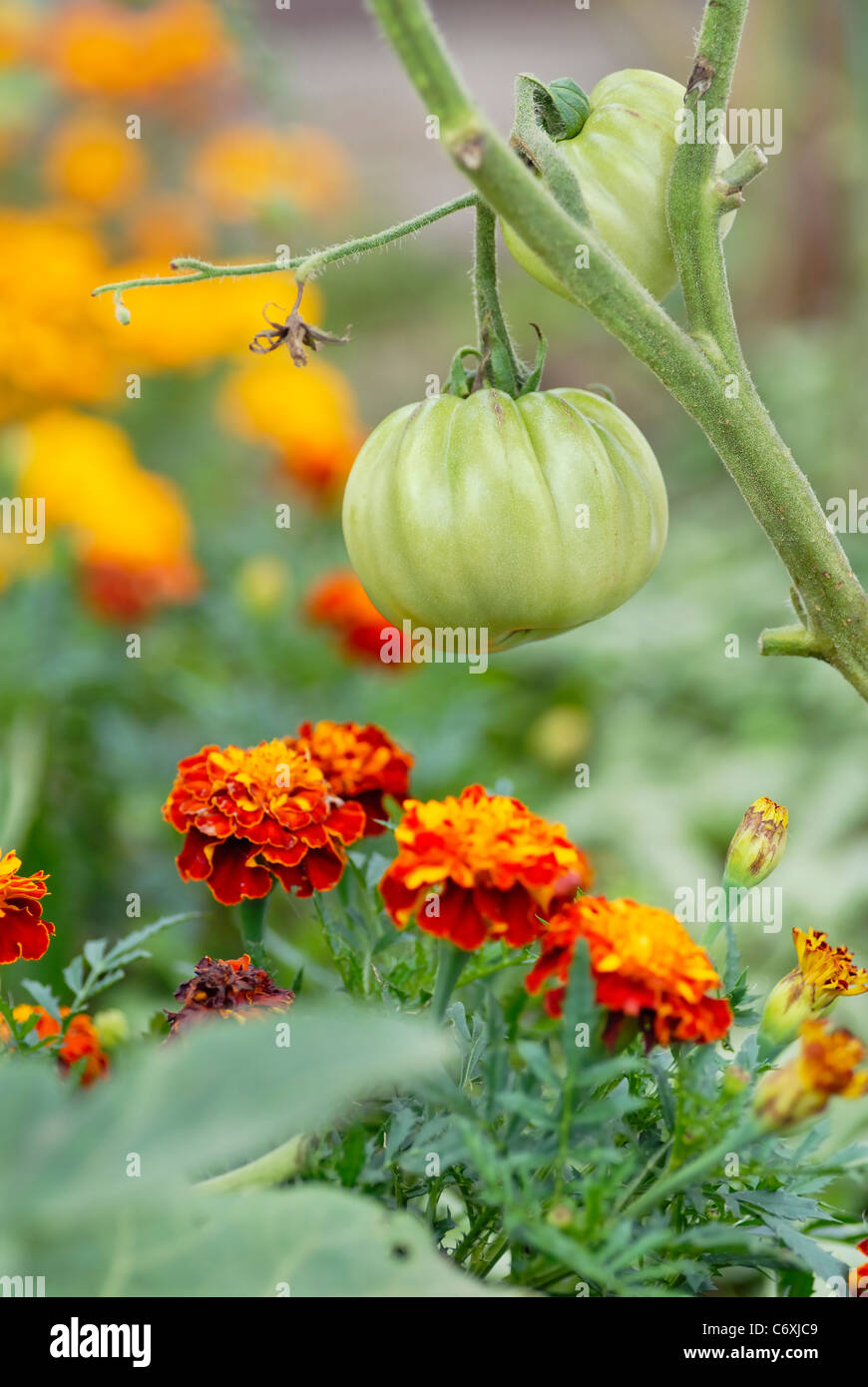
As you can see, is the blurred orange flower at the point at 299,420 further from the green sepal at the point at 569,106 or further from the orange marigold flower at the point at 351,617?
the green sepal at the point at 569,106

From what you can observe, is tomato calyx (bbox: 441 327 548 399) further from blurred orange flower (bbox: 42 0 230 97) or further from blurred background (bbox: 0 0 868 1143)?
blurred orange flower (bbox: 42 0 230 97)

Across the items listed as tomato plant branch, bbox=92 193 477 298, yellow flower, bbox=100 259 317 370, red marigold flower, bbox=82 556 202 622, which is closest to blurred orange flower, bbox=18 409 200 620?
red marigold flower, bbox=82 556 202 622

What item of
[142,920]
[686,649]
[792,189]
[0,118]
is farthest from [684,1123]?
→ [792,189]

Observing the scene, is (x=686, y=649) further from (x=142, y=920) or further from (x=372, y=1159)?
(x=372, y=1159)

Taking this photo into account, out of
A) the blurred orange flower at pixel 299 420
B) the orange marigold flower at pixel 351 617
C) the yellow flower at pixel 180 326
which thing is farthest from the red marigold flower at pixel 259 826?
the yellow flower at pixel 180 326

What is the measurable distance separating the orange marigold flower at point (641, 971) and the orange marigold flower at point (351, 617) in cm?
90

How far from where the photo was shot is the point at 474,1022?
510mm

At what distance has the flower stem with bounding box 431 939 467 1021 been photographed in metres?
0.46

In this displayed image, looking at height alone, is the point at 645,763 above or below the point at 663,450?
below

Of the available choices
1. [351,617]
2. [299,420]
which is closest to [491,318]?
[351,617]

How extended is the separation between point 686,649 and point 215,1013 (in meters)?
1.58

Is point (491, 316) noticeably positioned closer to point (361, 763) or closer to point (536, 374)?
point (536, 374)

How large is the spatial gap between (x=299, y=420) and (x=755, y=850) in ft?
3.96

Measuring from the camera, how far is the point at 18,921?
515 mm
